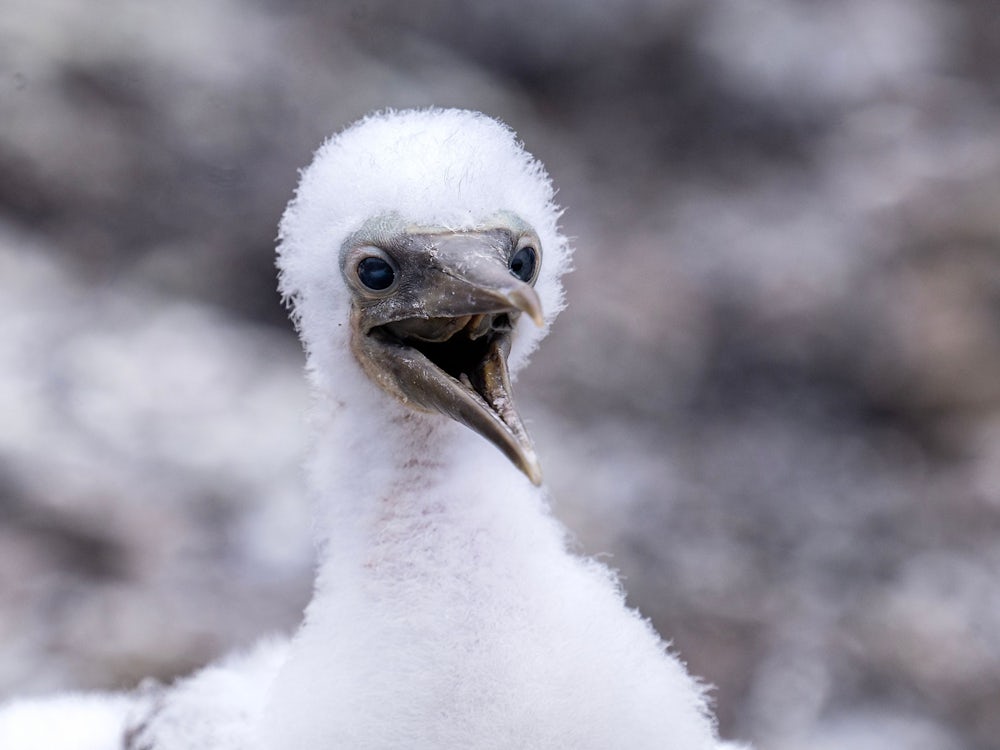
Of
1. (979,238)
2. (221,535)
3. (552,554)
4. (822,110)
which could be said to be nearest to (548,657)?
(552,554)

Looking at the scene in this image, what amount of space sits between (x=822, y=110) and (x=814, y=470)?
208 centimetres

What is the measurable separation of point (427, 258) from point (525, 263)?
165mm

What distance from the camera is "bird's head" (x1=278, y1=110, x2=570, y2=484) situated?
1.53 m

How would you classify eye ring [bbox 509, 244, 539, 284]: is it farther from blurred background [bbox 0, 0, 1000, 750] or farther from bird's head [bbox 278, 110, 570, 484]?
blurred background [bbox 0, 0, 1000, 750]

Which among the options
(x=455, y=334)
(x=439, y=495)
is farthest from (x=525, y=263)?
(x=439, y=495)

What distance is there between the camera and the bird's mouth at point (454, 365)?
1.51 m

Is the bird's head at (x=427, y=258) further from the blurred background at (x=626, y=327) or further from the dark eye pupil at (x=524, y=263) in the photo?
the blurred background at (x=626, y=327)

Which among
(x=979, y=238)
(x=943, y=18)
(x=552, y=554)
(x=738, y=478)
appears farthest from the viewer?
(x=943, y=18)

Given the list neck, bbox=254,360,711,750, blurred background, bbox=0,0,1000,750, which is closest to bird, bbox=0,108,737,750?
neck, bbox=254,360,711,750

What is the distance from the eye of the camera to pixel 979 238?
4883mm

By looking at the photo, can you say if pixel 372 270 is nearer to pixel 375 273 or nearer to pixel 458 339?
pixel 375 273

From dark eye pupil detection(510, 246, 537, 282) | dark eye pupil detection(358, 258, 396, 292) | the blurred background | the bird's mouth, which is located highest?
the blurred background

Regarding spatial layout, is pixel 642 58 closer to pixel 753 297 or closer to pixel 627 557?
pixel 753 297

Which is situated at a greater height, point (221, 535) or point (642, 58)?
point (642, 58)
